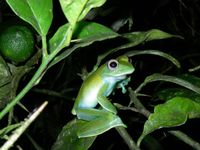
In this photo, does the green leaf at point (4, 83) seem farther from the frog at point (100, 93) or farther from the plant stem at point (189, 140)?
the plant stem at point (189, 140)

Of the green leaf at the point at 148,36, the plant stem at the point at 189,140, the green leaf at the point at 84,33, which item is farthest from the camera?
the green leaf at the point at 148,36

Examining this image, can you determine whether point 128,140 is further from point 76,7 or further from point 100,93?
point 76,7

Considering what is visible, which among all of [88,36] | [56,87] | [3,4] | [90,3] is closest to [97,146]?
[56,87]

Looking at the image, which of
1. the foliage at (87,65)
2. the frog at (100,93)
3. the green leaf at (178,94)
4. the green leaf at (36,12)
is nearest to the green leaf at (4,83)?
the foliage at (87,65)

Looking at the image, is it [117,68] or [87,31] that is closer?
[87,31]

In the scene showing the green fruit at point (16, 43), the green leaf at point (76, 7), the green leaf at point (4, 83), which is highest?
the green leaf at point (76, 7)

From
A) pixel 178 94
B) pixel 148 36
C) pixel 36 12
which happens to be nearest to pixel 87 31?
pixel 36 12

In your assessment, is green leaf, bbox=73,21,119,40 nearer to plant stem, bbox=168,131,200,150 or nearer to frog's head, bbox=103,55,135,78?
frog's head, bbox=103,55,135,78
